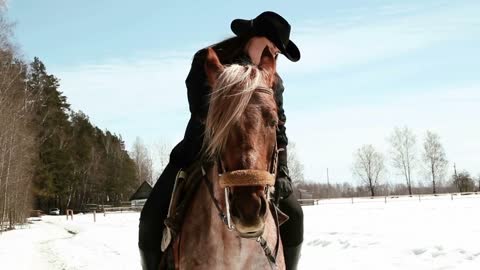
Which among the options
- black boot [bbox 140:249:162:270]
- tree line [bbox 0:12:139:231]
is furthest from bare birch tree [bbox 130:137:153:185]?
black boot [bbox 140:249:162:270]

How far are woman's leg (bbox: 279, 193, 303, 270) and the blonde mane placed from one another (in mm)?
1248

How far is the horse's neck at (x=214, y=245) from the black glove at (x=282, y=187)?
24 centimetres

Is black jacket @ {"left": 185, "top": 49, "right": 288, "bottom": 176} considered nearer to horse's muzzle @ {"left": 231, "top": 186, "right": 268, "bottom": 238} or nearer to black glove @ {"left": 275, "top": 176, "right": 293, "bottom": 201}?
black glove @ {"left": 275, "top": 176, "right": 293, "bottom": 201}

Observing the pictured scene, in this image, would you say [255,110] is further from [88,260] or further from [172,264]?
[88,260]

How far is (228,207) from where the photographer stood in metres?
3.04

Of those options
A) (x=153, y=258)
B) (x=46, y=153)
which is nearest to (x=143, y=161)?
(x=46, y=153)

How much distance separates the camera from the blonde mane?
3033 mm

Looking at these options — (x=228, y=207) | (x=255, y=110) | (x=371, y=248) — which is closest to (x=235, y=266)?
(x=228, y=207)

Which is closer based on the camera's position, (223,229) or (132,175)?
(223,229)

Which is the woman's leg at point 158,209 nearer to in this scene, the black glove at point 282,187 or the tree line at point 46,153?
the black glove at point 282,187

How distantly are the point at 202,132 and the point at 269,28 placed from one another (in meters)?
1.00

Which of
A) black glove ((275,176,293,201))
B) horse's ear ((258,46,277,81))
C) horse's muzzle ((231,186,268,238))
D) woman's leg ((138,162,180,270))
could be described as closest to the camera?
horse's muzzle ((231,186,268,238))

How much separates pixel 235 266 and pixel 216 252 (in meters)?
0.15

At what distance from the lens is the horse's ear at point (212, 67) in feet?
11.1
